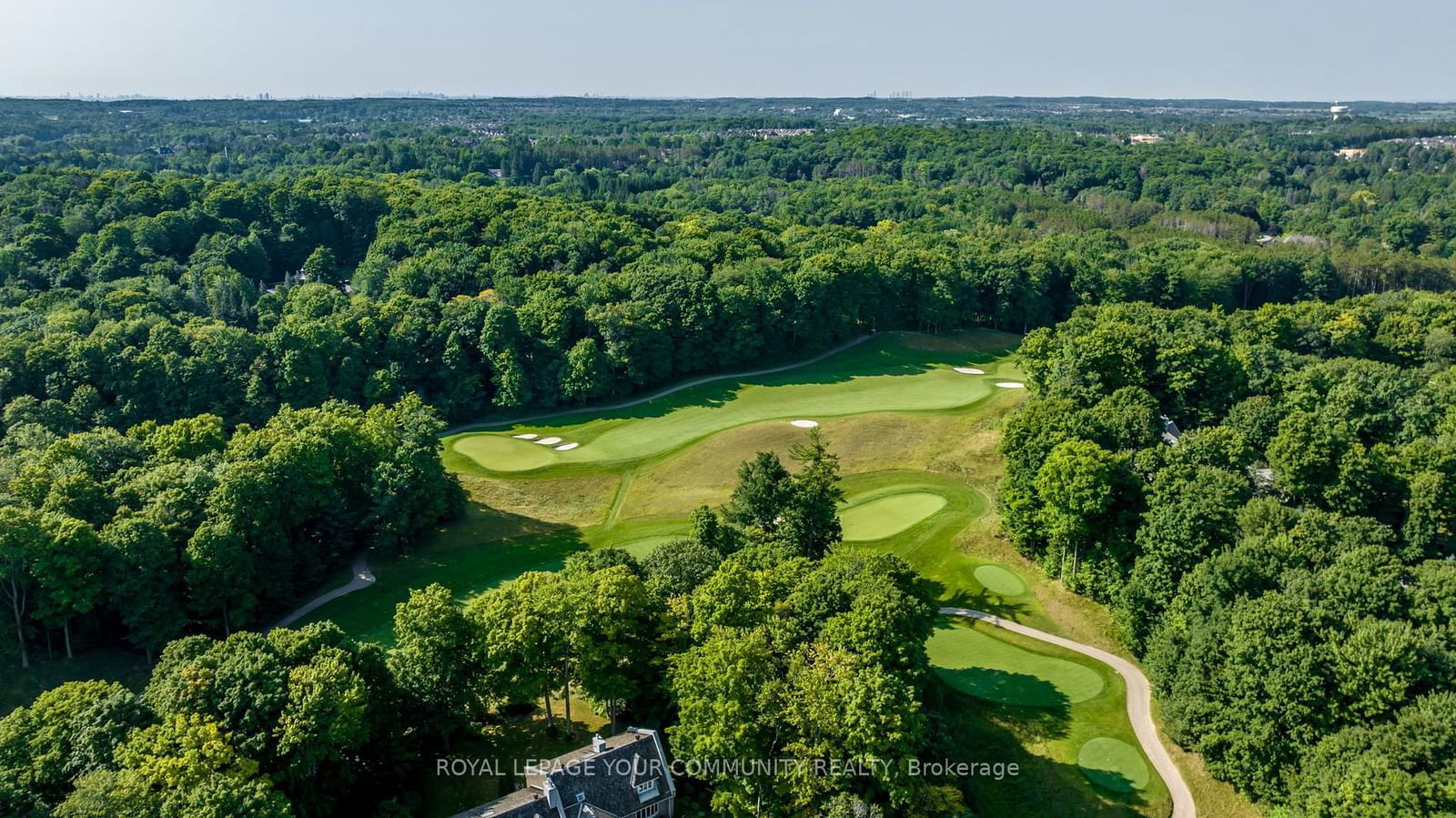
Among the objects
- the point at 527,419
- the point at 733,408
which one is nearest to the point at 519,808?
the point at 733,408

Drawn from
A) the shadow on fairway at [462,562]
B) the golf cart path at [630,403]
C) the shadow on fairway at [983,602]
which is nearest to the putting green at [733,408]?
the golf cart path at [630,403]

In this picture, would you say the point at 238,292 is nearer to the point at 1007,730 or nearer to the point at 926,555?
the point at 926,555

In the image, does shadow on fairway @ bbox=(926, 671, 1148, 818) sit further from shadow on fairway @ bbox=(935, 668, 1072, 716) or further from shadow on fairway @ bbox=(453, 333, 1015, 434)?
shadow on fairway @ bbox=(453, 333, 1015, 434)

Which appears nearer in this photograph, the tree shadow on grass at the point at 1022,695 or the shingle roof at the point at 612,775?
the shingle roof at the point at 612,775

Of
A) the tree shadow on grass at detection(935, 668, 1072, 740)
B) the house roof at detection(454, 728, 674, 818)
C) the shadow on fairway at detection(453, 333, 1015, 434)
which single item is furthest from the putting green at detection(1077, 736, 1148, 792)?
the shadow on fairway at detection(453, 333, 1015, 434)

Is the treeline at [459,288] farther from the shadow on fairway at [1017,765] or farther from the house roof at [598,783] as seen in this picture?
the house roof at [598,783]

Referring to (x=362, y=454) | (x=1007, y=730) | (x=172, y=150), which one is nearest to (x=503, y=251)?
(x=362, y=454)
